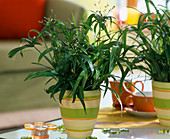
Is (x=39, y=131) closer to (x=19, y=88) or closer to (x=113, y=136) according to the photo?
(x=113, y=136)

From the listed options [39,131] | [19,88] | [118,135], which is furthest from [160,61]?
[19,88]

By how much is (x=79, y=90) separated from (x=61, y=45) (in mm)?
134

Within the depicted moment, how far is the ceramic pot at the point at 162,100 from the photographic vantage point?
3.11ft

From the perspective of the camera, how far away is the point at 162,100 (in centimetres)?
96

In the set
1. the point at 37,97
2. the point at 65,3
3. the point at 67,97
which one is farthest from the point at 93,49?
the point at 65,3

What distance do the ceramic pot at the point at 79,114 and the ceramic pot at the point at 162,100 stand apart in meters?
0.21

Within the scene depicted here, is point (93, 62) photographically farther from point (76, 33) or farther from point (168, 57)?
point (168, 57)

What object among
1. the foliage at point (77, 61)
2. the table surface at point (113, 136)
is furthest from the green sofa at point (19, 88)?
the foliage at point (77, 61)

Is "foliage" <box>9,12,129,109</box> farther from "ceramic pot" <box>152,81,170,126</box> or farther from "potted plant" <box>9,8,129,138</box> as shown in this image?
"ceramic pot" <box>152,81,170,126</box>

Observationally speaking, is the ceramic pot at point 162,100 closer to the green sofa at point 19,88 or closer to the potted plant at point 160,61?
the potted plant at point 160,61

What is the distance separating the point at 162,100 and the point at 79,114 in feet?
0.87

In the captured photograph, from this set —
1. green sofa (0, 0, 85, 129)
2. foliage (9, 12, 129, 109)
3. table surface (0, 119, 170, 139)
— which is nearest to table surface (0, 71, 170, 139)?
table surface (0, 119, 170, 139)

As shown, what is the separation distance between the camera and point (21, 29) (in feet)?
9.26

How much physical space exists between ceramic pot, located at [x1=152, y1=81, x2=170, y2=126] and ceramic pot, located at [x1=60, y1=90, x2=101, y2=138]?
209 millimetres
